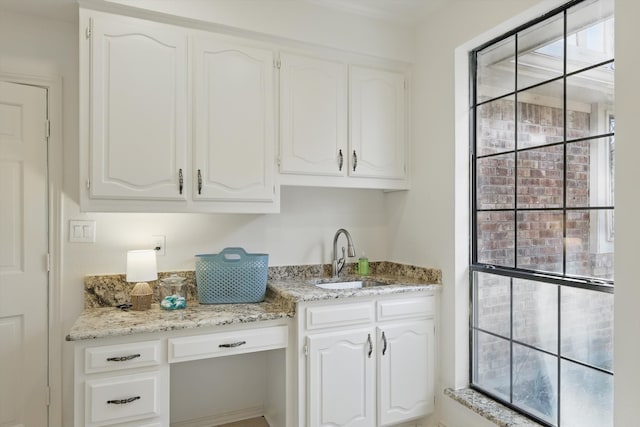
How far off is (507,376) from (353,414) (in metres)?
0.83

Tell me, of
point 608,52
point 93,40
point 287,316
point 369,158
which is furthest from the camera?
point 369,158

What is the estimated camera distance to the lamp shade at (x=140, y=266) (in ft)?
6.59

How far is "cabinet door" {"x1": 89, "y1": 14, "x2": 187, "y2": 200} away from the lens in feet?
6.12

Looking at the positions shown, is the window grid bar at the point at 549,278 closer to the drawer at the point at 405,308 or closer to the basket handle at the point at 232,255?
the drawer at the point at 405,308

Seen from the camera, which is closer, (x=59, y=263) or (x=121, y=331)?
(x=121, y=331)

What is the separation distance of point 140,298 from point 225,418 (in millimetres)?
960

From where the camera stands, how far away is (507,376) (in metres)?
2.05

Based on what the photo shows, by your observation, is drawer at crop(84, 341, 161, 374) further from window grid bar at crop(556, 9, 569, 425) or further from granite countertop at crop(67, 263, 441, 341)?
window grid bar at crop(556, 9, 569, 425)

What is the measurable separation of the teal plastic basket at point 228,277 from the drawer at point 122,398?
0.50m

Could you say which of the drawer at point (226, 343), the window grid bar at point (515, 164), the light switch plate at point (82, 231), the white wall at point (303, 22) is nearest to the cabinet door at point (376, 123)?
the white wall at point (303, 22)

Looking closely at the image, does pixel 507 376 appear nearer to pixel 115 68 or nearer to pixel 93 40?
pixel 115 68

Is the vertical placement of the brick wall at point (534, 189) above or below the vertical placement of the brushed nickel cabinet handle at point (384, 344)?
above

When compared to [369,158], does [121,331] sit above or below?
below

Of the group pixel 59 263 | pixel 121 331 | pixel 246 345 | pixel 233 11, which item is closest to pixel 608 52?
pixel 233 11
